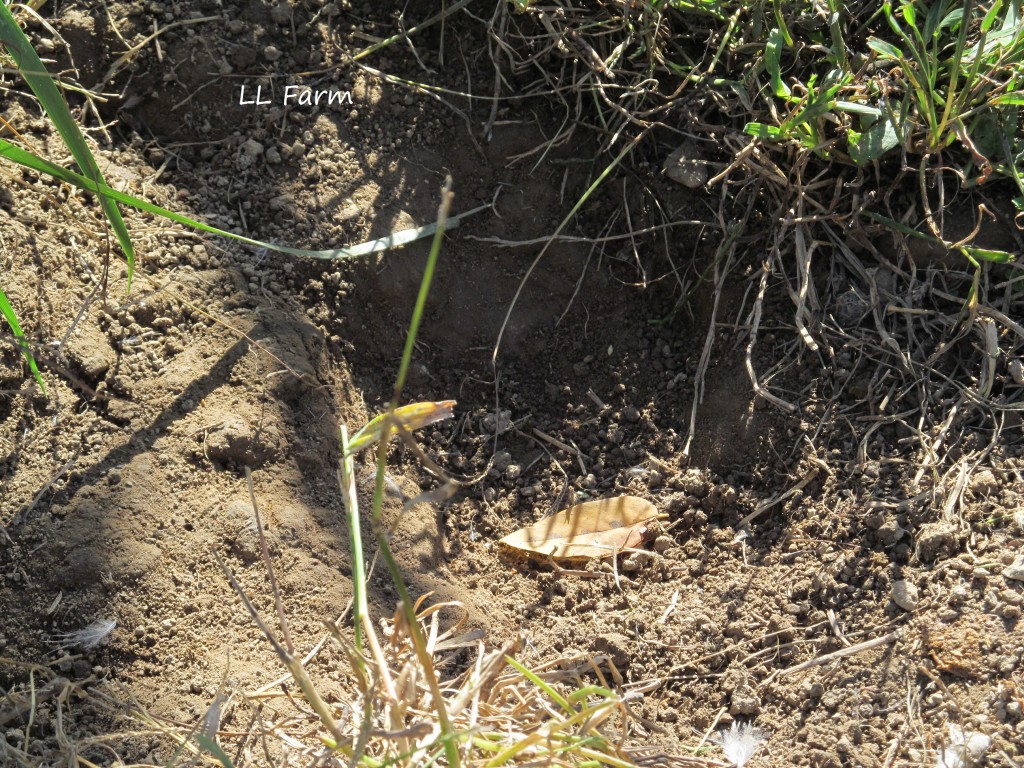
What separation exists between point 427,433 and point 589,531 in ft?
1.52

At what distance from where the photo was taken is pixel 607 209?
2.33 metres

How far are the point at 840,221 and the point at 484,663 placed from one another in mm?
1302

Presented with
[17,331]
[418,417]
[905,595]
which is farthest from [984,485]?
[17,331]

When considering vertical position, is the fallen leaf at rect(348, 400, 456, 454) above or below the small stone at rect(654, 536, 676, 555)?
above

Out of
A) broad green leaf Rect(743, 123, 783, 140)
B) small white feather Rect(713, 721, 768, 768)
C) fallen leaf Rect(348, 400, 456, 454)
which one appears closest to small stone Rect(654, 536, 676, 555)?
small white feather Rect(713, 721, 768, 768)

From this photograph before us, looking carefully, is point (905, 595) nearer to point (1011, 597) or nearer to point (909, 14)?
point (1011, 597)

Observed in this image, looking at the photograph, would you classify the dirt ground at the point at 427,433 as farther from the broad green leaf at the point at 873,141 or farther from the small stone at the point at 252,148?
the broad green leaf at the point at 873,141

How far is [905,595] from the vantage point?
177cm

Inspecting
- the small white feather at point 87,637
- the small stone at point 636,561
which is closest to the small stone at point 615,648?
the small stone at point 636,561

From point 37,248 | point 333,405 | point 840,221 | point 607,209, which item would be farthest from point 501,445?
point 37,248

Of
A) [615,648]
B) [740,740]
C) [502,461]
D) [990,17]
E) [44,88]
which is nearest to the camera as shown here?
[44,88]

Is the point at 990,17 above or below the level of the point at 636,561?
above

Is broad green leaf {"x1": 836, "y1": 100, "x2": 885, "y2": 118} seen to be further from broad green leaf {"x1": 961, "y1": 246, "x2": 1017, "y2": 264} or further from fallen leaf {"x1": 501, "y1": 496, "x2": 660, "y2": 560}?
fallen leaf {"x1": 501, "y1": 496, "x2": 660, "y2": 560}

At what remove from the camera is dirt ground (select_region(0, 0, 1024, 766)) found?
5.57 ft
